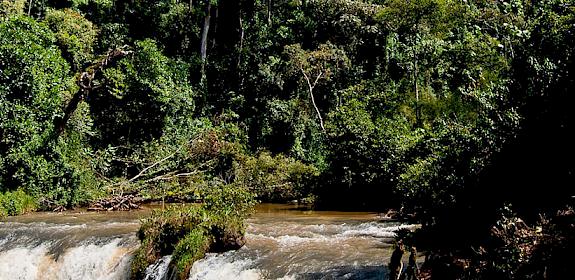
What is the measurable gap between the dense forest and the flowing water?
82 centimetres

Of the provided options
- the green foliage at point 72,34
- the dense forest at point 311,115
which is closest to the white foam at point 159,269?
the dense forest at point 311,115

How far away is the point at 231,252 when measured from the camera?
11.1 metres

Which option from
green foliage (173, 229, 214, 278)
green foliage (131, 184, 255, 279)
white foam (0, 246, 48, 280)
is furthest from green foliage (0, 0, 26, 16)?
green foliage (173, 229, 214, 278)

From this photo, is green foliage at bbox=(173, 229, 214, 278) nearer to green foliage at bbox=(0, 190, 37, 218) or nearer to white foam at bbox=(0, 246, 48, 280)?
white foam at bbox=(0, 246, 48, 280)

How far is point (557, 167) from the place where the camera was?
24.9 feet

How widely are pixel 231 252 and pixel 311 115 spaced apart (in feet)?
66.9

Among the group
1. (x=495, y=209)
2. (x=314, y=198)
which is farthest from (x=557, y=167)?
(x=314, y=198)

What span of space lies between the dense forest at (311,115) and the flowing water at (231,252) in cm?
82

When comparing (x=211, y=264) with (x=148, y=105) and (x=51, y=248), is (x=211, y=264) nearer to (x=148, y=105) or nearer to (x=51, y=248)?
(x=51, y=248)

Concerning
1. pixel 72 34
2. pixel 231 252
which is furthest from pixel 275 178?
pixel 72 34

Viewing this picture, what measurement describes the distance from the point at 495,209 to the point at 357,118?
12.4 m

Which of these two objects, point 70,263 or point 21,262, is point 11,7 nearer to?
point 21,262

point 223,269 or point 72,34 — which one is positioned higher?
point 72,34

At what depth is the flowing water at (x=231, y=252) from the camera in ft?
32.7
